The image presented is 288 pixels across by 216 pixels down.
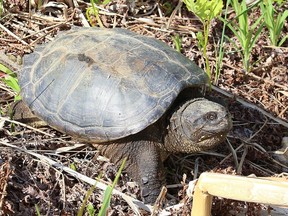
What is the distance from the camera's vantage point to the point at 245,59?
13.3 feet

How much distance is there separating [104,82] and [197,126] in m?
0.57

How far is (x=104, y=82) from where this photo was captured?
10.4ft

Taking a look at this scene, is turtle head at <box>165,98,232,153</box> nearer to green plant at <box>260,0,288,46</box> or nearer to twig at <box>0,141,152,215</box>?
twig at <box>0,141,152,215</box>

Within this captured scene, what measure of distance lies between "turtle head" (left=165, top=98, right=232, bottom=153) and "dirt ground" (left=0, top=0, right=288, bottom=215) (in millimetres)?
207

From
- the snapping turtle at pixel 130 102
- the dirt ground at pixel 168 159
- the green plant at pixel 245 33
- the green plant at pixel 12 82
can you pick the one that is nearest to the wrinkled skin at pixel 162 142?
the snapping turtle at pixel 130 102

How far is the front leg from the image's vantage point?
316cm

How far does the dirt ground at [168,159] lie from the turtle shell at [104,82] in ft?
0.77

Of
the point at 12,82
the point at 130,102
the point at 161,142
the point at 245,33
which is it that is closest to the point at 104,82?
the point at 130,102

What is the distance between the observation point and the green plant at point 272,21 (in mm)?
4043

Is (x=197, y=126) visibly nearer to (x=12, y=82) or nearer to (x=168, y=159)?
(x=168, y=159)

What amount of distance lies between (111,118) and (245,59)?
1366 millimetres

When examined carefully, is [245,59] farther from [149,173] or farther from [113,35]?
[149,173]

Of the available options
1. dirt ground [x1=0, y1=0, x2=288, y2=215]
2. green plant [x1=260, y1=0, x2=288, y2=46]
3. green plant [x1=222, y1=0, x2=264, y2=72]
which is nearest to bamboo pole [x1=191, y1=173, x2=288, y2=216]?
dirt ground [x1=0, y1=0, x2=288, y2=215]

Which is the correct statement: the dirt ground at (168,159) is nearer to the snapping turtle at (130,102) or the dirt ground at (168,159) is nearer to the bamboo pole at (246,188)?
the snapping turtle at (130,102)
